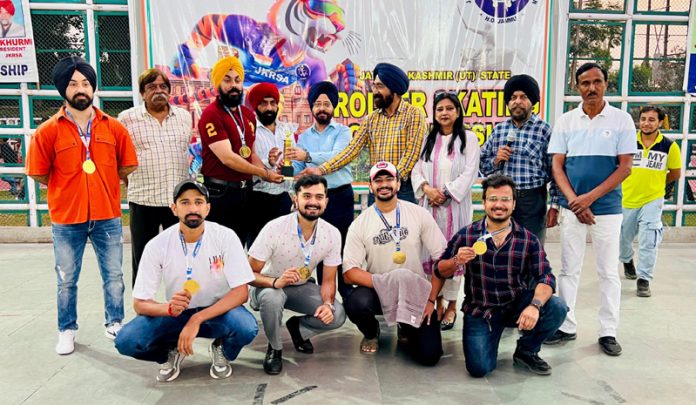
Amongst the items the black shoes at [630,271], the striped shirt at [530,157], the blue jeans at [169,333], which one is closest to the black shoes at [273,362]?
the blue jeans at [169,333]

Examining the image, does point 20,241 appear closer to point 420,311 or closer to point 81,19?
point 81,19

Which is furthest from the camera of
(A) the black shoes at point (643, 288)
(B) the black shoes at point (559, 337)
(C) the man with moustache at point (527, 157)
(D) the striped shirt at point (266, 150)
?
(A) the black shoes at point (643, 288)

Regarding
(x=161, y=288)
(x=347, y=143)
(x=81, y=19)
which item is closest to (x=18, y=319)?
(x=161, y=288)

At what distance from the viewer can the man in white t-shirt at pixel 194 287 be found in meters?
3.20

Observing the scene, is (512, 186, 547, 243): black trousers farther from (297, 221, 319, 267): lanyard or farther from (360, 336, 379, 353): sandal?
(297, 221, 319, 267): lanyard

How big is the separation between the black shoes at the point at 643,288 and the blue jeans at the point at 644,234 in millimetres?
40

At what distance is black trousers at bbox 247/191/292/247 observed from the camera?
451cm

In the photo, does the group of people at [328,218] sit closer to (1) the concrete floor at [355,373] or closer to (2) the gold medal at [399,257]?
(2) the gold medal at [399,257]

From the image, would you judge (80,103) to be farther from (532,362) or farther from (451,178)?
(532,362)

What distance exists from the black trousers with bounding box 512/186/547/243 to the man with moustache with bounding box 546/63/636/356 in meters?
0.19

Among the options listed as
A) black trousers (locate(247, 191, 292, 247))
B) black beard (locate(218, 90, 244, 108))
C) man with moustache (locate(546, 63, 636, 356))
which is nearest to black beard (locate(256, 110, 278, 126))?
black beard (locate(218, 90, 244, 108))

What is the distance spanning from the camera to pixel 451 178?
4160mm

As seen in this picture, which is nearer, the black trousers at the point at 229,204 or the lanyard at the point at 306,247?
the lanyard at the point at 306,247

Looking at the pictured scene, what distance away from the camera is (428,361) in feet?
11.4
